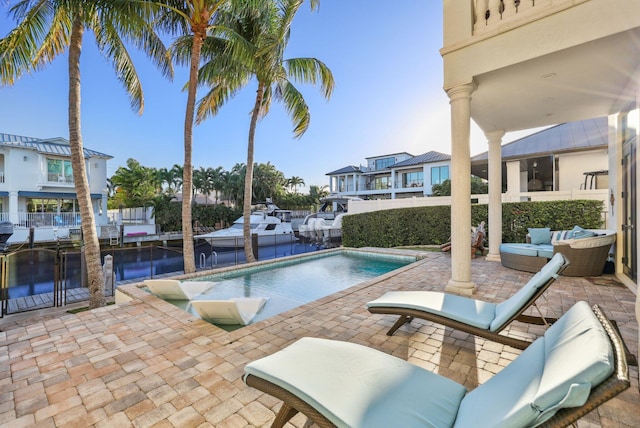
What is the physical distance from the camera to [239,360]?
289 cm

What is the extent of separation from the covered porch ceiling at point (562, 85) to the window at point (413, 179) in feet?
82.9

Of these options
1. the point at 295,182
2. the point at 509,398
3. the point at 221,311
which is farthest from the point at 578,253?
the point at 295,182

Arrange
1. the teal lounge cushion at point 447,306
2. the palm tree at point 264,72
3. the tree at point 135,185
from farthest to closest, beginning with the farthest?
the tree at point 135,185, the palm tree at point 264,72, the teal lounge cushion at point 447,306

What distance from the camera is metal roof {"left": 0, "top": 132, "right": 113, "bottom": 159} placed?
64.8 ft

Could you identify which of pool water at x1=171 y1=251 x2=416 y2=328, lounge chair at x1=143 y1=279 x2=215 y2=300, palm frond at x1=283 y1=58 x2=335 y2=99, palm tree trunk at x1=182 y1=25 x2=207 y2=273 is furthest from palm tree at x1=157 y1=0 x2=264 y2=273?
palm frond at x1=283 y1=58 x2=335 y2=99

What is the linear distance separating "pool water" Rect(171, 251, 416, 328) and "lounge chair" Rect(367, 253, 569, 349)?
105 inches

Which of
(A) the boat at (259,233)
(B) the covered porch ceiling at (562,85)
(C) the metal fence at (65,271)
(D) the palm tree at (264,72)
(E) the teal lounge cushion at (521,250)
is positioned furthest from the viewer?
(A) the boat at (259,233)

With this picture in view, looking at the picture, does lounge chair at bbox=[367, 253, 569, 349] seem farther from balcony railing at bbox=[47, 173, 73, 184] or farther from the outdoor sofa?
balcony railing at bbox=[47, 173, 73, 184]

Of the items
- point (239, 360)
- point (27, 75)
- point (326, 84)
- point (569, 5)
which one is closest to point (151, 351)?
point (239, 360)

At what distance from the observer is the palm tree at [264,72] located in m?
9.30

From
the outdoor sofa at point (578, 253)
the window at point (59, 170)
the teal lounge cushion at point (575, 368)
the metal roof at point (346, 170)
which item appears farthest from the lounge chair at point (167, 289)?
the metal roof at point (346, 170)

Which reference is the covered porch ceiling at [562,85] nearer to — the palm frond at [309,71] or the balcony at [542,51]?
the balcony at [542,51]

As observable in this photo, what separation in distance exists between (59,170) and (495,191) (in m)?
28.1

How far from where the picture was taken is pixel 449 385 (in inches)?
73.0
